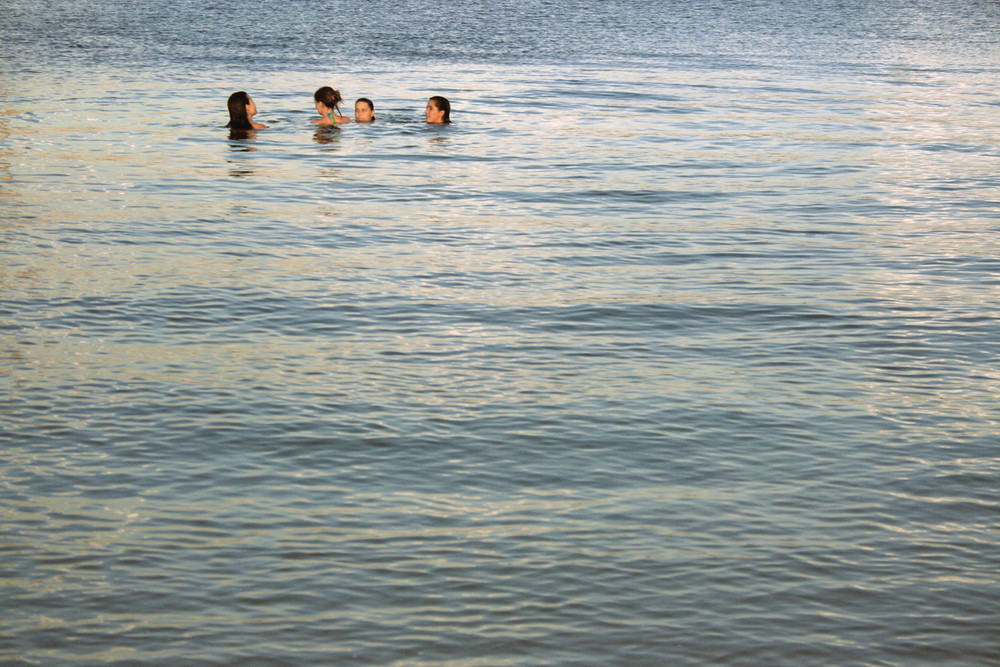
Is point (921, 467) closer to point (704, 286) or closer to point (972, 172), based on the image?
point (704, 286)

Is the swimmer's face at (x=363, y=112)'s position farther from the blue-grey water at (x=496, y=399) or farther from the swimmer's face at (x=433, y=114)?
the blue-grey water at (x=496, y=399)

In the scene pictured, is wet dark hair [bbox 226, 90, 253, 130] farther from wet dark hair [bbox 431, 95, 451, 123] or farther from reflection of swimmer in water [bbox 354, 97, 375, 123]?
wet dark hair [bbox 431, 95, 451, 123]

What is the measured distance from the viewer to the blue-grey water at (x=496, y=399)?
5633mm

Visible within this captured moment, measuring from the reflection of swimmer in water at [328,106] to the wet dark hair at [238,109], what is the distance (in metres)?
1.55

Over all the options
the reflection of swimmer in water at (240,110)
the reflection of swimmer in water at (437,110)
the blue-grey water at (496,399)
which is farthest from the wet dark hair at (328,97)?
the reflection of swimmer in water at (437,110)

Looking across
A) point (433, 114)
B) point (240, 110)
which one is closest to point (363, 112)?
point (433, 114)

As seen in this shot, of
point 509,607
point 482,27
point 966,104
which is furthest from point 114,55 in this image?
point 509,607

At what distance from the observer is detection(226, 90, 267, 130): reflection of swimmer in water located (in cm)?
1966

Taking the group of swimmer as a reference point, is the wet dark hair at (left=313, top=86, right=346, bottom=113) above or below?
above

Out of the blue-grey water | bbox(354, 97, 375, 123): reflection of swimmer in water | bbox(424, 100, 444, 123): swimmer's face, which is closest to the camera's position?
the blue-grey water

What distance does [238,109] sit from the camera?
64.6 feet

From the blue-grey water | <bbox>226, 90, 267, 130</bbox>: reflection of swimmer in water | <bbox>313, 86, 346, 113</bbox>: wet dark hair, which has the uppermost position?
<bbox>313, 86, 346, 113</bbox>: wet dark hair

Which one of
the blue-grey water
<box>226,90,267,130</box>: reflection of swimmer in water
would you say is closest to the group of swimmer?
<box>226,90,267,130</box>: reflection of swimmer in water

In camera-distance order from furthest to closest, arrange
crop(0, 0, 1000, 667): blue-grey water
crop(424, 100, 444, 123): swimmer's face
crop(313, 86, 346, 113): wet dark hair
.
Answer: crop(424, 100, 444, 123): swimmer's face → crop(313, 86, 346, 113): wet dark hair → crop(0, 0, 1000, 667): blue-grey water
